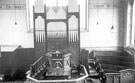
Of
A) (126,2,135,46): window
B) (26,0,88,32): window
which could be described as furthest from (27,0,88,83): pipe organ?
(126,2,135,46): window

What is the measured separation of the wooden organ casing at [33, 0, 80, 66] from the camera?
37.8 feet

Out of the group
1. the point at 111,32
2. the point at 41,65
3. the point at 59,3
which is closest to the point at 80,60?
the point at 41,65

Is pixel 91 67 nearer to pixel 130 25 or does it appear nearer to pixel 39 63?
pixel 39 63

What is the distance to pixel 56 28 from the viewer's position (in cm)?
1168

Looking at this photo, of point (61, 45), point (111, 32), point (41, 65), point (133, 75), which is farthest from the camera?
point (111, 32)

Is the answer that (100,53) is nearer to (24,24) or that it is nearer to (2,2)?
(24,24)

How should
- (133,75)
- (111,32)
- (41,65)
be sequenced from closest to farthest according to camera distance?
(133,75), (41,65), (111,32)

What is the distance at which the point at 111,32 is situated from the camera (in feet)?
42.3

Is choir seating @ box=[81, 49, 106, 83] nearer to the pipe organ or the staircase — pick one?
the pipe organ

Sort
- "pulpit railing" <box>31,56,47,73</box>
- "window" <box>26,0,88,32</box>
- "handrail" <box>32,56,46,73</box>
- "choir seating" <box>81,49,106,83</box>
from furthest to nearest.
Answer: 1. "window" <box>26,0,88,32</box>
2. "choir seating" <box>81,49,106,83</box>
3. "handrail" <box>32,56,46,73</box>
4. "pulpit railing" <box>31,56,47,73</box>

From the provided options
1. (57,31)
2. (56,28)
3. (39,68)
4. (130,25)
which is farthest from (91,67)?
(130,25)

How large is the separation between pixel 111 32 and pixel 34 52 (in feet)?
15.2

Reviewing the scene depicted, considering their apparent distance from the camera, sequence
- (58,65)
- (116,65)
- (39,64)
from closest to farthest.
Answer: (58,65), (116,65), (39,64)

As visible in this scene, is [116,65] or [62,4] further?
[62,4]
